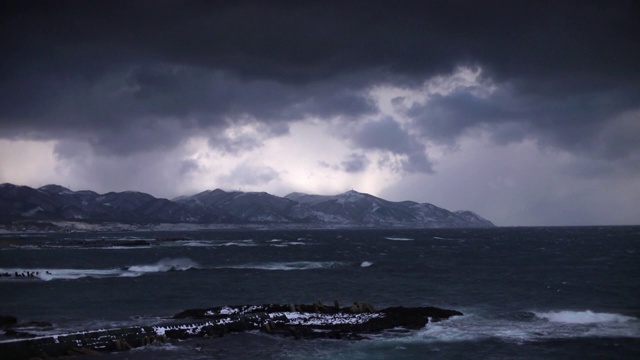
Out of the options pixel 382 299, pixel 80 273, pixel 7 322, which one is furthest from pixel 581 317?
pixel 80 273

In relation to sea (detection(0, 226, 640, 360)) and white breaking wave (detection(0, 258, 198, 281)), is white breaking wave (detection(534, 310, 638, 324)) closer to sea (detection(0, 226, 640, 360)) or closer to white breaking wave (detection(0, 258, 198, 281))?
sea (detection(0, 226, 640, 360))

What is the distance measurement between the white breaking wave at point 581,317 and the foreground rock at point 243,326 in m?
6.76

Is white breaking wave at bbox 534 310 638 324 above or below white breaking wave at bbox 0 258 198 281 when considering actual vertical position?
above

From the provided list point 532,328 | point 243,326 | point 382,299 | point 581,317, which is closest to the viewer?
point 243,326

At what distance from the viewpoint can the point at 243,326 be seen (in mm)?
34719

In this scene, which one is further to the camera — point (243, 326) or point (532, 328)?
point (532, 328)

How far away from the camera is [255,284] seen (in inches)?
2415

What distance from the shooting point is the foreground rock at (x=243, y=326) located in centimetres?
2834

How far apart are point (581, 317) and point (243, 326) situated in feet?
80.0

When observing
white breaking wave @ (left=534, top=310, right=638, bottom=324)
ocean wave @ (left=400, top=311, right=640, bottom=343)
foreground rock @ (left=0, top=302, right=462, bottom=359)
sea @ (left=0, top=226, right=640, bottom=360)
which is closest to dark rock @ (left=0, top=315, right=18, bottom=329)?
sea @ (left=0, top=226, right=640, bottom=360)

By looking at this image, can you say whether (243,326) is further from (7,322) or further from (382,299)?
(382,299)

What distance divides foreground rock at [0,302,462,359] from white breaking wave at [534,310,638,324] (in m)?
6.76

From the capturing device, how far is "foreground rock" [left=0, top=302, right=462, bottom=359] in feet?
93.0

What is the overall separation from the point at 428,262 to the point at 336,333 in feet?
197
